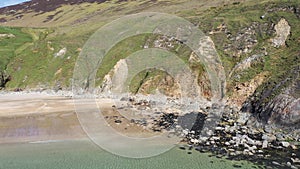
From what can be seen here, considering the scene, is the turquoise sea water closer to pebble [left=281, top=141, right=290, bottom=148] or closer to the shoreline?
the shoreline

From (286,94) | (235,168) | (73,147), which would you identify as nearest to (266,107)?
(286,94)

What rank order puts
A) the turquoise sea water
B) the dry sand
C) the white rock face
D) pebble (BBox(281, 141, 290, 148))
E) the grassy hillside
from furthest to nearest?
the white rock face
the grassy hillside
the dry sand
pebble (BBox(281, 141, 290, 148))
the turquoise sea water

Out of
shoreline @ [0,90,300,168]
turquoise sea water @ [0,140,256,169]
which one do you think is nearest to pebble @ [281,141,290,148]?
shoreline @ [0,90,300,168]

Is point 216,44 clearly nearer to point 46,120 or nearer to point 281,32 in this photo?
point 281,32

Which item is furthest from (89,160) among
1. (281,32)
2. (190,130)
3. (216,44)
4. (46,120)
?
(281,32)

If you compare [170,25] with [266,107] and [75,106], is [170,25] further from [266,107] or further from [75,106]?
[266,107]

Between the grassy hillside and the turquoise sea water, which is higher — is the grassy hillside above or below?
above

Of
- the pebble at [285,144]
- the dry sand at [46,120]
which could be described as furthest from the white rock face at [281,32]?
the dry sand at [46,120]
